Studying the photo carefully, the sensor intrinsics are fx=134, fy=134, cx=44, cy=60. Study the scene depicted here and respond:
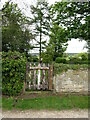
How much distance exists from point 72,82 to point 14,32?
A: 755 cm

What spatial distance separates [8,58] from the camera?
3.89m

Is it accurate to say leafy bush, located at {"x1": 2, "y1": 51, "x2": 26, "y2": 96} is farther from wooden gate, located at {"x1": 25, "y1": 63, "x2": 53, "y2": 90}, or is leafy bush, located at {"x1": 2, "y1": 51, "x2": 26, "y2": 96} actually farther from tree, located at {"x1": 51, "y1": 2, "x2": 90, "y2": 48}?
tree, located at {"x1": 51, "y1": 2, "x2": 90, "y2": 48}

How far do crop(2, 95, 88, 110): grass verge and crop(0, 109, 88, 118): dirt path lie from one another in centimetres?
20

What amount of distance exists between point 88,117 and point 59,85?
162 centimetres

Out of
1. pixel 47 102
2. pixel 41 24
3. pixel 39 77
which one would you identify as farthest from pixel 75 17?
pixel 41 24

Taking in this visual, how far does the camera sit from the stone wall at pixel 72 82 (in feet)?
14.1

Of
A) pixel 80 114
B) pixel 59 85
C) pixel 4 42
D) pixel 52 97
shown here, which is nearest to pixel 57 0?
pixel 59 85

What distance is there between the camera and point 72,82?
434 centimetres

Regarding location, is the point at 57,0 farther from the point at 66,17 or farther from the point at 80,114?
the point at 80,114

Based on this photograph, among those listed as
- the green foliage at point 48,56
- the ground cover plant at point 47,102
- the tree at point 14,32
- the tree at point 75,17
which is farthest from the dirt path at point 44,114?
the green foliage at point 48,56

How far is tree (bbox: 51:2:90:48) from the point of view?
177 inches

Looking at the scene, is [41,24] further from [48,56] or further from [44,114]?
[44,114]

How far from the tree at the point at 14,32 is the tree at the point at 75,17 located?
4528 mm

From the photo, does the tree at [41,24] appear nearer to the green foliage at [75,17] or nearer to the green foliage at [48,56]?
the green foliage at [48,56]
